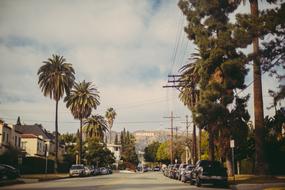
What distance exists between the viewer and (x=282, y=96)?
2170 centimetres

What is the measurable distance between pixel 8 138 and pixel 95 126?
23.8m

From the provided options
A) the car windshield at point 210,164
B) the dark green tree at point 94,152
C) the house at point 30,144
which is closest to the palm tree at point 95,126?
the dark green tree at point 94,152

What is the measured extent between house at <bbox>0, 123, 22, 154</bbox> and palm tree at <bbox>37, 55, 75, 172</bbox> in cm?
882

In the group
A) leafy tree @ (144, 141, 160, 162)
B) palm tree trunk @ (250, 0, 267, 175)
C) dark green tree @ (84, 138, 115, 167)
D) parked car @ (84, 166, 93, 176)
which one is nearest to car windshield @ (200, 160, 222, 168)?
palm tree trunk @ (250, 0, 267, 175)

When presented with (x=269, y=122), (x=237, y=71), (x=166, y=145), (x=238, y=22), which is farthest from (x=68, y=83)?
(x=166, y=145)

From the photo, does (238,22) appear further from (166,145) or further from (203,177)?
(166,145)

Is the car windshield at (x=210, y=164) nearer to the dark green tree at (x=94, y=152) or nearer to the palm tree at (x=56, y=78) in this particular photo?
the palm tree at (x=56, y=78)

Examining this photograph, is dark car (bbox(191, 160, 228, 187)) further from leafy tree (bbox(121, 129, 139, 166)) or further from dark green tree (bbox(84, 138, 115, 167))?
leafy tree (bbox(121, 129, 139, 166))

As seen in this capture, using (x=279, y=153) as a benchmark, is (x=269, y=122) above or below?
above

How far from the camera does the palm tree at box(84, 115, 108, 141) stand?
92.1m

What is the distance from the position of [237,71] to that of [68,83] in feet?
119

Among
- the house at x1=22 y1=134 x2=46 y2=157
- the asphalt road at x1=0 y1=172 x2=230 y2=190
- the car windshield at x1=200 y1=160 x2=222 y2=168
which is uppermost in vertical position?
the house at x1=22 y1=134 x2=46 y2=157

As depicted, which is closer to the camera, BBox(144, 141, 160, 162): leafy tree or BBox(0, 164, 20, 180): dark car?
BBox(0, 164, 20, 180): dark car

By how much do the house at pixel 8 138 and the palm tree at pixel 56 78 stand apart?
28.9 feet
